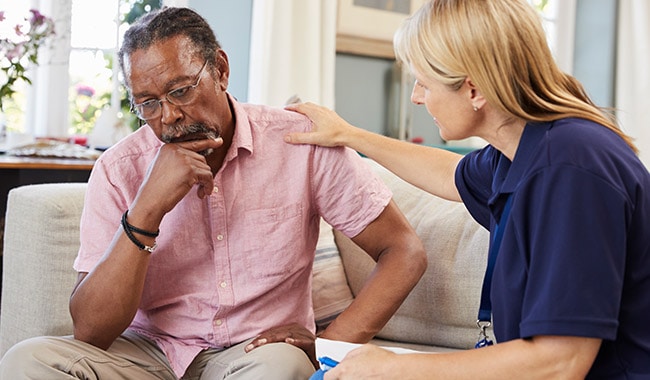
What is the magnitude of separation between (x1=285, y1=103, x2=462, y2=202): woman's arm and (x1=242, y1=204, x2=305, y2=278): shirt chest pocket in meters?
0.17

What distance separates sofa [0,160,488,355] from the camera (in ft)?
6.23

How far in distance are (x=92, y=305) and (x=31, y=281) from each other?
1.26 ft

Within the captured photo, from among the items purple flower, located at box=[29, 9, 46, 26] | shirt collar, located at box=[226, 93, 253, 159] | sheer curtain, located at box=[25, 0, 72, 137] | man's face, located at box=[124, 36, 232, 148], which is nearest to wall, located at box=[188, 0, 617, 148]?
sheer curtain, located at box=[25, 0, 72, 137]

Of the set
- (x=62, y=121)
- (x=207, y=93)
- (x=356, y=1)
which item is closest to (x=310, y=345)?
(x=207, y=93)

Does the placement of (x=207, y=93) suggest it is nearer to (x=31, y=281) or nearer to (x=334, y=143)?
(x=334, y=143)

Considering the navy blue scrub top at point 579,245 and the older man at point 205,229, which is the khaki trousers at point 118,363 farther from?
the navy blue scrub top at point 579,245

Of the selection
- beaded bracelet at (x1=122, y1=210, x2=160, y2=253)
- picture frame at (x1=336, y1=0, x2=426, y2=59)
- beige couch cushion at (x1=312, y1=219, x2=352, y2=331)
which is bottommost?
beige couch cushion at (x1=312, y1=219, x2=352, y2=331)

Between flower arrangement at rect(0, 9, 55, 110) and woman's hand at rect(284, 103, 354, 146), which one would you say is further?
Answer: flower arrangement at rect(0, 9, 55, 110)

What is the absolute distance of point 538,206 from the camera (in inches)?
43.9

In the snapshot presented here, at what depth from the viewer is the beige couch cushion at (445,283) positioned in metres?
2.04

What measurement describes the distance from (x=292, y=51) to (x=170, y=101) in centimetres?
248

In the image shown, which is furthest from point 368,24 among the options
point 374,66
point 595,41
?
point 595,41

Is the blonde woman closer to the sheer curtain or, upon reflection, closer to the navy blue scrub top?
the navy blue scrub top

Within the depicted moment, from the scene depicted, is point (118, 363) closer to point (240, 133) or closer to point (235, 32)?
point (240, 133)
